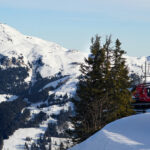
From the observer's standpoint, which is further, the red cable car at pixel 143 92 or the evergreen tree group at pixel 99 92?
the red cable car at pixel 143 92

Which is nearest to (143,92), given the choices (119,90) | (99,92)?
(119,90)

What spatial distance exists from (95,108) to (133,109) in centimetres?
1188

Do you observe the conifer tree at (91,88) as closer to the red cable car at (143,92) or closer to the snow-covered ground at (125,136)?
the red cable car at (143,92)

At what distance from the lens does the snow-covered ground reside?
15930mm

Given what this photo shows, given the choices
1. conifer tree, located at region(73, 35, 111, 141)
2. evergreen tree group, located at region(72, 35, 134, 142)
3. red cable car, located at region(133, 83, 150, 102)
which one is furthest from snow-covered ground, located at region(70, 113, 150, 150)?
red cable car, located at region(133, 83, 150, 102)

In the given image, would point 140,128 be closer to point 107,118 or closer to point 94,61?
point 107,118

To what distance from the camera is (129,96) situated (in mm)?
41750

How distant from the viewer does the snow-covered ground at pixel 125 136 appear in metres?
15.9

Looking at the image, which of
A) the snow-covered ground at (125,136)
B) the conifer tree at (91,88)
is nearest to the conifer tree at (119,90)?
the conifer tree at (91,88)

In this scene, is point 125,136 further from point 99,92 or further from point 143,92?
point 143,92

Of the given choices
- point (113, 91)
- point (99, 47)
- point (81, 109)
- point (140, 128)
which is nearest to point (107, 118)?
point (81, 109)

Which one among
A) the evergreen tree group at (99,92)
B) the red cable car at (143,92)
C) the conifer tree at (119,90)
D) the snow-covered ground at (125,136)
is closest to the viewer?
the snow-covered ground at (125,136)

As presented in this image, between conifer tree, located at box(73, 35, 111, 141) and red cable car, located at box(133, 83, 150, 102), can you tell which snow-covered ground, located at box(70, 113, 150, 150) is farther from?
red cable car, located at box(133, 83, 150, 102)

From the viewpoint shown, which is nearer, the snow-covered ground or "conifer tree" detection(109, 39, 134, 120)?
the snow-covered ground
